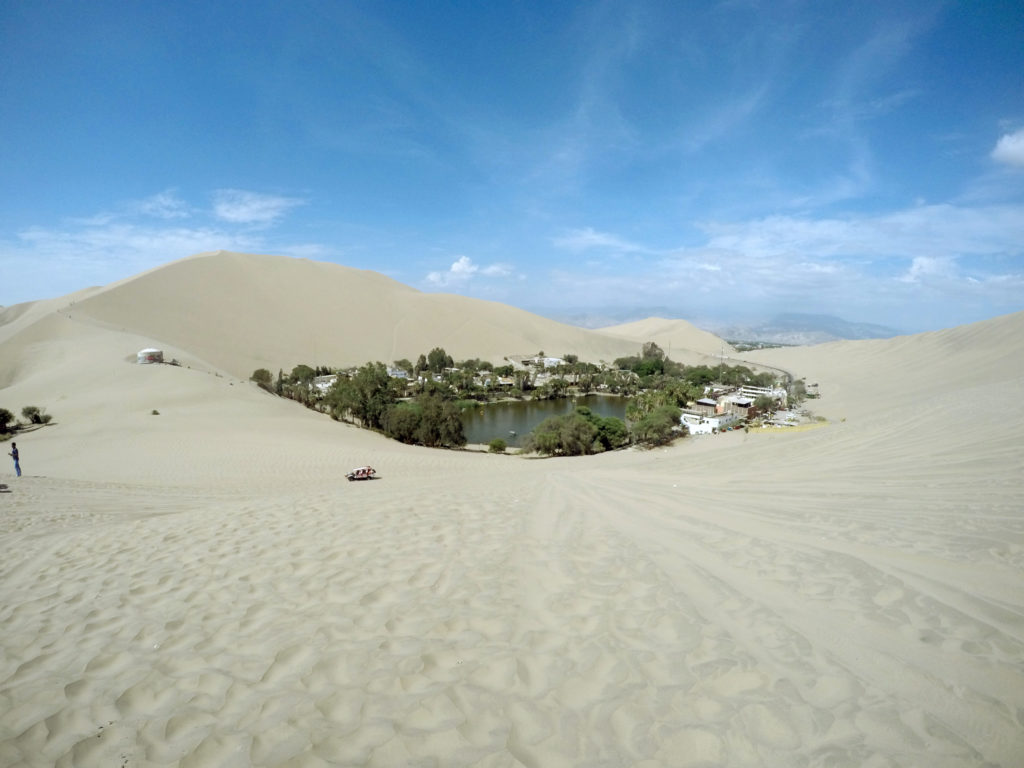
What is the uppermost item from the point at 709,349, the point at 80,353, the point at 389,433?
the point at 709,349

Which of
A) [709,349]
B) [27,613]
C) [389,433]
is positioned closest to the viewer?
[27,613]

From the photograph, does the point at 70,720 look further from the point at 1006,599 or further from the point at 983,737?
the point at 1006,599

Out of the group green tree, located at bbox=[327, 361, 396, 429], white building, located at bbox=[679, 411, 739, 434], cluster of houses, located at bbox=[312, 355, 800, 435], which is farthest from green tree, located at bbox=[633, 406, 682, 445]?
green tree, located at bbox=[327, 361, 396, 429]

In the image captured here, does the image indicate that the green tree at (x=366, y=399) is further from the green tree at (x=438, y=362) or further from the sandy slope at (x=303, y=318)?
the green tree at (x=438, y=362)

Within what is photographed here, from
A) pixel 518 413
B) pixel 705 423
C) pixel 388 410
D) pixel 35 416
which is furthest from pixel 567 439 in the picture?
pixel 35 416

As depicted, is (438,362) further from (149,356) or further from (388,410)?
(388,410)

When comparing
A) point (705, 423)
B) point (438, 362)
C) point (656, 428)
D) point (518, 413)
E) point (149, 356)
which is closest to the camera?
point (656, 428)

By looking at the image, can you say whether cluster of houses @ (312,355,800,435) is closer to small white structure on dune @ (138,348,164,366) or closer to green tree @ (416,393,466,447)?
small white structure on dune @ (138,348,164,366)

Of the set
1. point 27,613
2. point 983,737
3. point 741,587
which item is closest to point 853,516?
point 741,587

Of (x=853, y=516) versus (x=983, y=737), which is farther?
(x=853, y=516)
